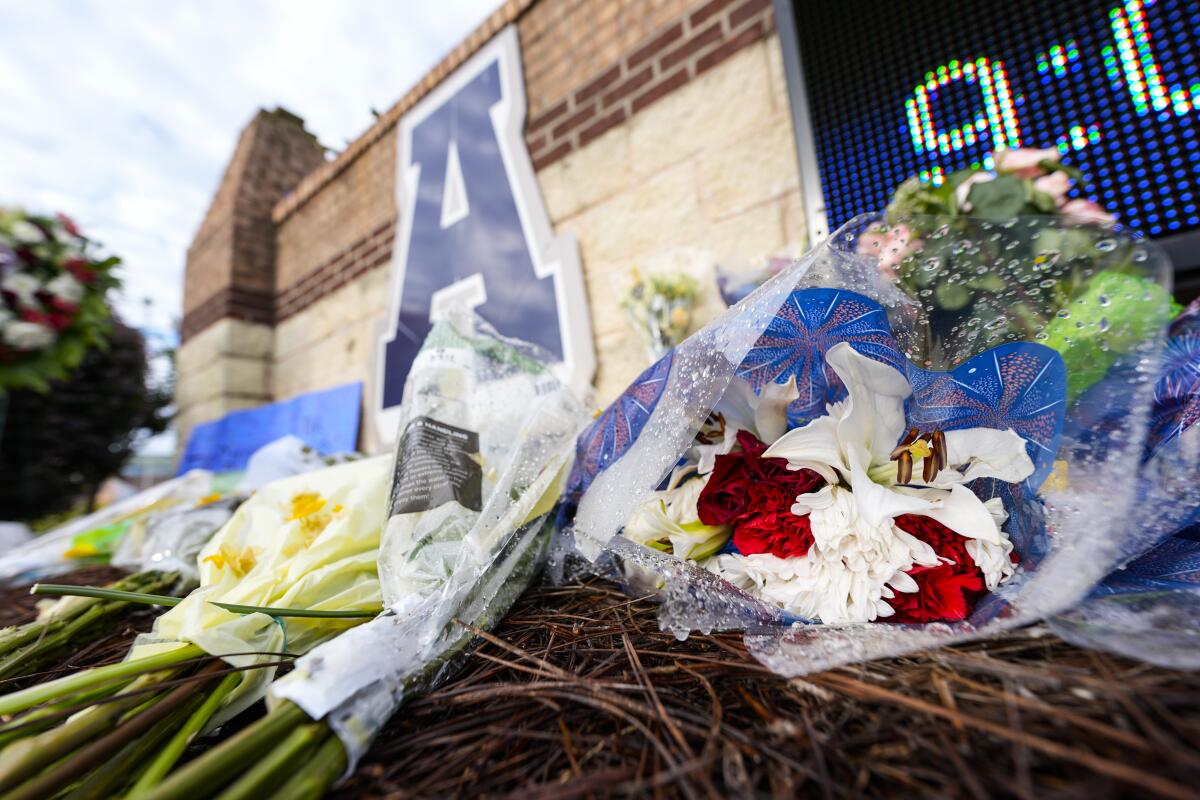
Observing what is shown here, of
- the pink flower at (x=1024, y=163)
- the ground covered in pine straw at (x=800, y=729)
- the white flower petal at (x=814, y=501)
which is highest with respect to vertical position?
the pink flower at (x=1024, y=163)

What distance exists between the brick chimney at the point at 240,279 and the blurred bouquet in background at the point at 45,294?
26.0 inches

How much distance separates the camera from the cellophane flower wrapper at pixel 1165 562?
0.37 meters

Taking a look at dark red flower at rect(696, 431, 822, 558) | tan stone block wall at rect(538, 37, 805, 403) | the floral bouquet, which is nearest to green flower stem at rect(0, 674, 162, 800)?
the floral bouquet

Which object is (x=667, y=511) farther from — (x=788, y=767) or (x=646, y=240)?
(x=646, y=240)

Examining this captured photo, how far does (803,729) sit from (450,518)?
481 millimetres

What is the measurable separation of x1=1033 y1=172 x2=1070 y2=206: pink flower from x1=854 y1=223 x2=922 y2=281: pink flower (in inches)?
24.5

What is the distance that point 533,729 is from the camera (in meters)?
0.41

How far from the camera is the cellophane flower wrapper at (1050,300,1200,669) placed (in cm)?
37

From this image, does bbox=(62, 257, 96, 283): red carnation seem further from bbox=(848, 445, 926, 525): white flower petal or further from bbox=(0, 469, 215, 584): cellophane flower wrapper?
bbox=(848, 445, 926, 525): white flower petal

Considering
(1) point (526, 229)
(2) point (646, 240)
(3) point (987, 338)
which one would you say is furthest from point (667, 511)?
(1) point (526, 229)

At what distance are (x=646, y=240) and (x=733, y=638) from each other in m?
1.49

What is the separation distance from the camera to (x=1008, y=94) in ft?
3.69

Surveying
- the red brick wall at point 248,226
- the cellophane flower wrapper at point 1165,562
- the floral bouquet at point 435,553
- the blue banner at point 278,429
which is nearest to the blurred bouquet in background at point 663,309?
the floral bouquet at point 435,553

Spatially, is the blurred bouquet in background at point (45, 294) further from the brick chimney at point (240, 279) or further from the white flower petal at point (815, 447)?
the white flower petal at point (815, 447)
